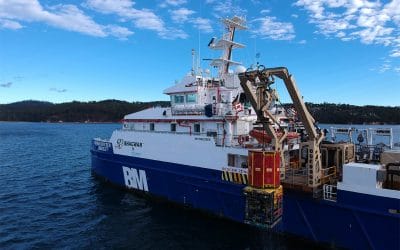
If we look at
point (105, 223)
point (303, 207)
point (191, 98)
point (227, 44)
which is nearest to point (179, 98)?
point (191, 98)

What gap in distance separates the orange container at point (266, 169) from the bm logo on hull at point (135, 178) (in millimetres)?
10616

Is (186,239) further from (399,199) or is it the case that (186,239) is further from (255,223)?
(399,199)

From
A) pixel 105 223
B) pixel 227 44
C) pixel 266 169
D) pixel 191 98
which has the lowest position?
pixel 105 223

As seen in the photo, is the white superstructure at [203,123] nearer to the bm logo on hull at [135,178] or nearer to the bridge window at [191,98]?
the bridge window at [191,98]

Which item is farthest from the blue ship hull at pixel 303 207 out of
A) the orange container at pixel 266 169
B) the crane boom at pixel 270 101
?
the orange container at pixel 266 169

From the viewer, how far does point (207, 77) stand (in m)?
20.5

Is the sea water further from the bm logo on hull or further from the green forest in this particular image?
the green forest

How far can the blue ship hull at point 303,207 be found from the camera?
1143cm

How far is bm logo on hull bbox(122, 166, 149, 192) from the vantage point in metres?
20.1

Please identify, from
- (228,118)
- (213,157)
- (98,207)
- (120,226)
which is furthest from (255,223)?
(98,207)

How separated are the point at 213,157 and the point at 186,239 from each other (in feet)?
12.8

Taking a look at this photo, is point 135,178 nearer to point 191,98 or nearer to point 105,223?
point 105,223

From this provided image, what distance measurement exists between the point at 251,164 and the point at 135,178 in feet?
38.1

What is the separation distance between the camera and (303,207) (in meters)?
13.5
